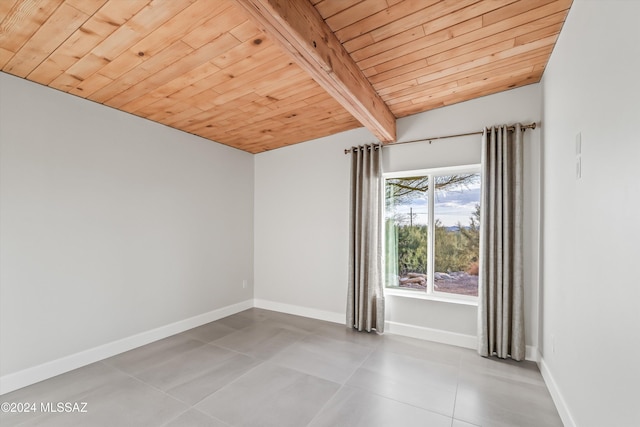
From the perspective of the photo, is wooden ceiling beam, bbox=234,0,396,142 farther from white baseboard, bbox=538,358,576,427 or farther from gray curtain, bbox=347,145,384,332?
white baseboard, bbox=538,358,576,427

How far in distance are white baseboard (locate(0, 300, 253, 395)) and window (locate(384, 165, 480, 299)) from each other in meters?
2.57

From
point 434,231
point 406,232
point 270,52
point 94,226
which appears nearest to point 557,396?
point 434,231

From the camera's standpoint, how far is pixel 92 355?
8.54ft

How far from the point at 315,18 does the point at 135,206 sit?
2637 mm

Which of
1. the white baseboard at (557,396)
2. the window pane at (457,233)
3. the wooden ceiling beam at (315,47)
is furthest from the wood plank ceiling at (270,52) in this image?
the white baseboard at (557,396)

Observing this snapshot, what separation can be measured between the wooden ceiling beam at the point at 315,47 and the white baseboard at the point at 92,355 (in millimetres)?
3172

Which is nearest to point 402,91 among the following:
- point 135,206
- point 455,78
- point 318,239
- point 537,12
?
point 455,78

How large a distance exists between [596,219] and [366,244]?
7.22 feet

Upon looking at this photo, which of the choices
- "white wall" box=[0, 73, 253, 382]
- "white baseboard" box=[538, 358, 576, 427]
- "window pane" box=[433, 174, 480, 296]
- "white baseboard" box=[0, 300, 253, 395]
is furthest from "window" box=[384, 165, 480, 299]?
"white baseboard" box=[0, 300, 253, 395]

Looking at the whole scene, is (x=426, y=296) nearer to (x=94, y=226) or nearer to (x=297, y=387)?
(x=297, y=387)

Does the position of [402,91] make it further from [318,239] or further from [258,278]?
[258,278]

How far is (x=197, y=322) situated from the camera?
3572 millimetres

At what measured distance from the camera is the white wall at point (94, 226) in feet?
7.28

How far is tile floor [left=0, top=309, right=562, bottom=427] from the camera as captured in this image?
188 cm
